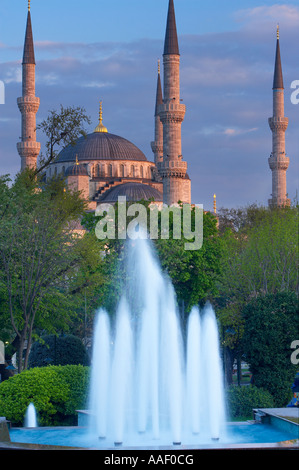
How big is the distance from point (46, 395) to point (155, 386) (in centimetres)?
345

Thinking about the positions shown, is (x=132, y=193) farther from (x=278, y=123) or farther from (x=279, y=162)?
(x=278, y=123)

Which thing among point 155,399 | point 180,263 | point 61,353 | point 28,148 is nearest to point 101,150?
point 28,148

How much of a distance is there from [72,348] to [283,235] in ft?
32.2

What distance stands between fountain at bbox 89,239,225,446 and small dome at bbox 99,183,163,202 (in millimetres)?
52978

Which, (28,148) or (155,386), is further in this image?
(28,148)

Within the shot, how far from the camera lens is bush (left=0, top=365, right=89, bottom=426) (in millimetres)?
20125

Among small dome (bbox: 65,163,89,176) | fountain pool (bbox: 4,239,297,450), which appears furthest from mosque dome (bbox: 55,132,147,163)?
fountain pool (bbox: 4,239,297,450)

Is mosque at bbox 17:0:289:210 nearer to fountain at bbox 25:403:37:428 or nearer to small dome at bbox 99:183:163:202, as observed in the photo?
small dome at bbox 99:183:163:202

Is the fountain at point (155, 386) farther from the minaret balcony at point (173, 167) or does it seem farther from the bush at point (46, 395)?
the minaret balcony at point (173, 167)

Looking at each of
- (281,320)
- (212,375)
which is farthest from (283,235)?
(212,375)

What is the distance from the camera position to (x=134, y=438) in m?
16.9

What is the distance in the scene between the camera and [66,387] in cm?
2080

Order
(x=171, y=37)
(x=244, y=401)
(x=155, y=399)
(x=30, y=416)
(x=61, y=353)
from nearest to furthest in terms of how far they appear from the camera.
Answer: (x=155, y=399) < (x=30, y=416) < (x=244, y=401) < (x=61, y=353) < (x=171, y=37)

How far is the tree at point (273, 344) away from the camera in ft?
76.3
